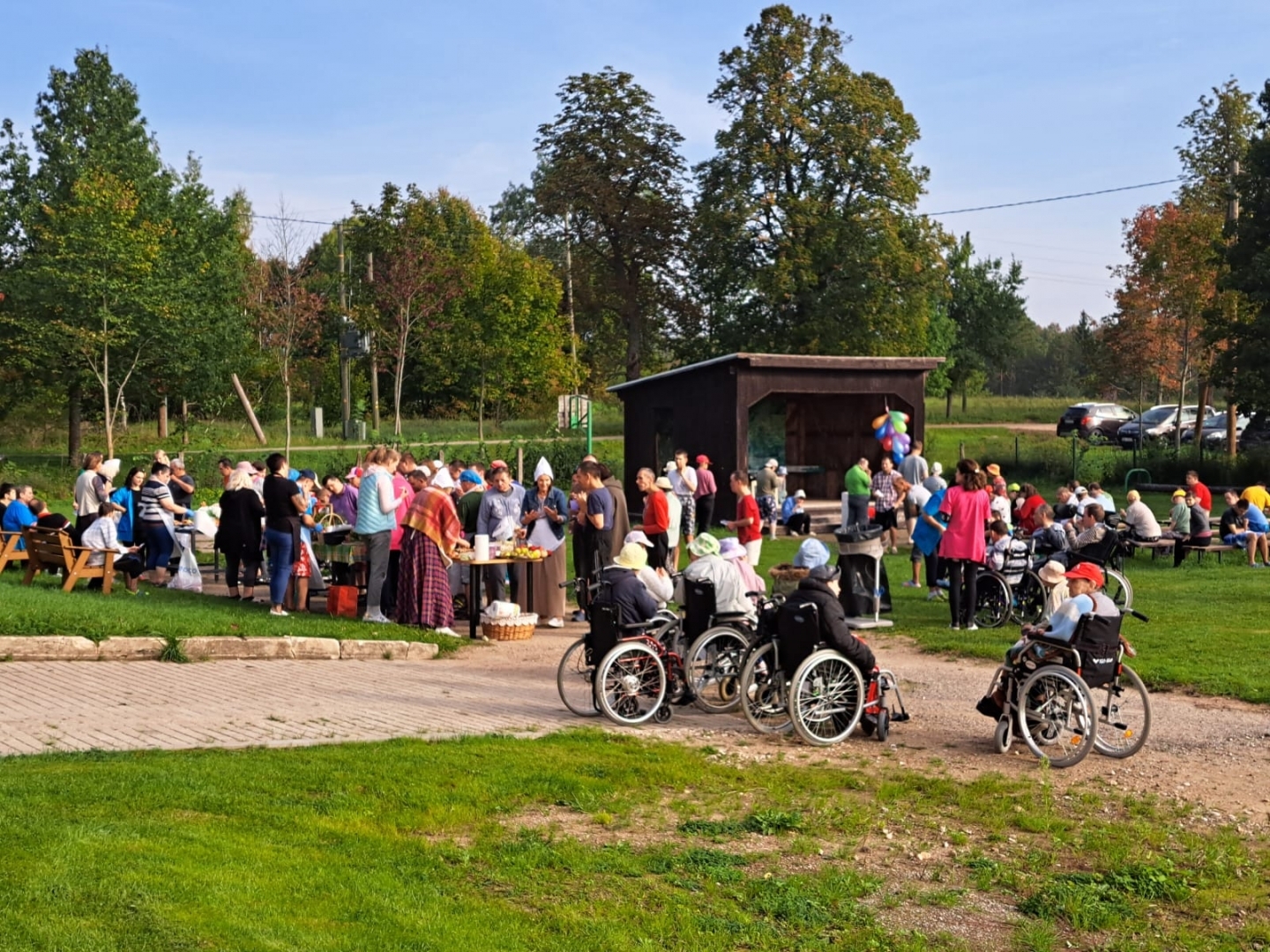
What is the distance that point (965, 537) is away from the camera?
1396cm

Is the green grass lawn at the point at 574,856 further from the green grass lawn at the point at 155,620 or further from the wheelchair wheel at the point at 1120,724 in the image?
the green grass lawn at the point at 155,620

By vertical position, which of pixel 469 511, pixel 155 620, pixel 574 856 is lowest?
pixel 574 856

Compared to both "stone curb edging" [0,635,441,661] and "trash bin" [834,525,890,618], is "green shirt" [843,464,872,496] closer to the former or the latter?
"trash bin" [834,525,890,618]

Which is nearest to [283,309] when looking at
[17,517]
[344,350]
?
[344,350]

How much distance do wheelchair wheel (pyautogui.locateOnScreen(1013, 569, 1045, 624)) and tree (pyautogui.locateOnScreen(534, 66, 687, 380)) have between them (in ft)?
114

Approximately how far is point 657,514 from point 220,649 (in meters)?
5.16

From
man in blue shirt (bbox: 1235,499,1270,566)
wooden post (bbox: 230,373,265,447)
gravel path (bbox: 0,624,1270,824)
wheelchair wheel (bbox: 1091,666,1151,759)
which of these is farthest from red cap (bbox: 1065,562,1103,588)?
wooden post (bbox: 230,373,265,447)

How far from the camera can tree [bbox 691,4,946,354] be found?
146 ft

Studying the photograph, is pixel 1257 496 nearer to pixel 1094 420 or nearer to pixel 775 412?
pixel 775 412

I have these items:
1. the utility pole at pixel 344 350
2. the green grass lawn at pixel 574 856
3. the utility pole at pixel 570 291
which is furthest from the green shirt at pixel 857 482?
the utility pole at pixel 570 291

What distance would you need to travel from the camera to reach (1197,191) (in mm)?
48219

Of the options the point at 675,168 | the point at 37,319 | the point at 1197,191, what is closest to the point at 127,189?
the point at 37,319

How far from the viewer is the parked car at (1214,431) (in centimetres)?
4266

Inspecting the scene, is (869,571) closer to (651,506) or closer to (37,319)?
(651,506)
